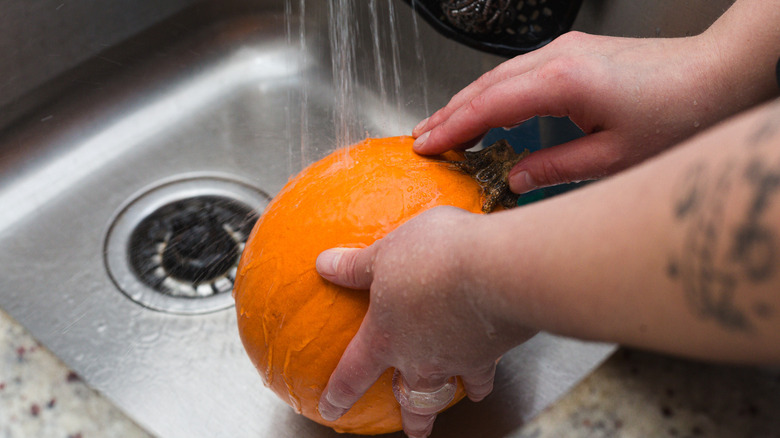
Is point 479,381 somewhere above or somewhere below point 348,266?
below

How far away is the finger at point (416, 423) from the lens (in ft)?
2.53

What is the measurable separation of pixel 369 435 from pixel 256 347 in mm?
245

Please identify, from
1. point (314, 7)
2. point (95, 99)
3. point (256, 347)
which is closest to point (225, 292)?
point (256, 347)

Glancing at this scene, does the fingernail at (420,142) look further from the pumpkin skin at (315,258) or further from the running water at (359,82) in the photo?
the running water at (359,82)

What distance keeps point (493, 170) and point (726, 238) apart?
488 millimetres

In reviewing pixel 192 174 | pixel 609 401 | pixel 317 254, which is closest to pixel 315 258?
pixel 317 254

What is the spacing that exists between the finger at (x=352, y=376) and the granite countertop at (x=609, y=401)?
8.5 inches

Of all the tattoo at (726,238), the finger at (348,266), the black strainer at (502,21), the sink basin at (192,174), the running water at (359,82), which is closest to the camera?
the tattoo at (726,238)

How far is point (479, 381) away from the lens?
753 millimetres

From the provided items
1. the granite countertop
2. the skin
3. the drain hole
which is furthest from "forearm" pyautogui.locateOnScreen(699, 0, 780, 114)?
the drain hole

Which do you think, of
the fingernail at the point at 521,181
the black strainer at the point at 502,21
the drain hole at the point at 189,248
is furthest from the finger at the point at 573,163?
the drain hole at the point at 189,248

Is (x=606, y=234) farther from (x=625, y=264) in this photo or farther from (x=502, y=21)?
(x=502, y=21)

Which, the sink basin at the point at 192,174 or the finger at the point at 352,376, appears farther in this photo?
the sink basin at the point at 192,174

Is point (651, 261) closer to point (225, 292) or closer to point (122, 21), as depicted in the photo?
point (225, 292)
